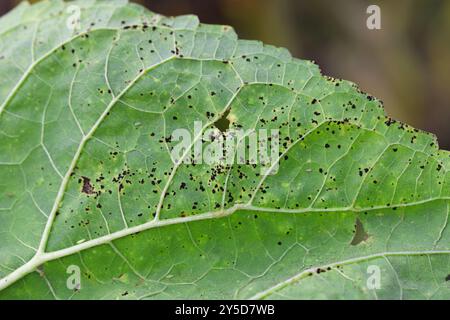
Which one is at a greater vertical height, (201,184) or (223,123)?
(223,123)

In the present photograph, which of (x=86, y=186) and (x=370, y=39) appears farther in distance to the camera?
(x=370, y=39)

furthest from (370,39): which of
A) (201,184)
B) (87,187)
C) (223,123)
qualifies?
(87,187)

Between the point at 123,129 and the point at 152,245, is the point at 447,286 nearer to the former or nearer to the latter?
the point at 152,245

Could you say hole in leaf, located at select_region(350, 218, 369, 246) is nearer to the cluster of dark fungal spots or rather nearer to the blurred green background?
the cluster of dark fungal spots

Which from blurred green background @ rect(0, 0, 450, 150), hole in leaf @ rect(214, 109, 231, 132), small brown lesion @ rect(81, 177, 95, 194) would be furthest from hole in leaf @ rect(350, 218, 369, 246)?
blurred green background @ rect(0, 0, 450, 150)

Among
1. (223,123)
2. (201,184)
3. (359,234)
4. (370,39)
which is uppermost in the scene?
(370,39)

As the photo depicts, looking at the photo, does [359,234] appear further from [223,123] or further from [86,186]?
[86,186]

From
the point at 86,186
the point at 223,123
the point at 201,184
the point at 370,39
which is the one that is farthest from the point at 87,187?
the point at 370,39
